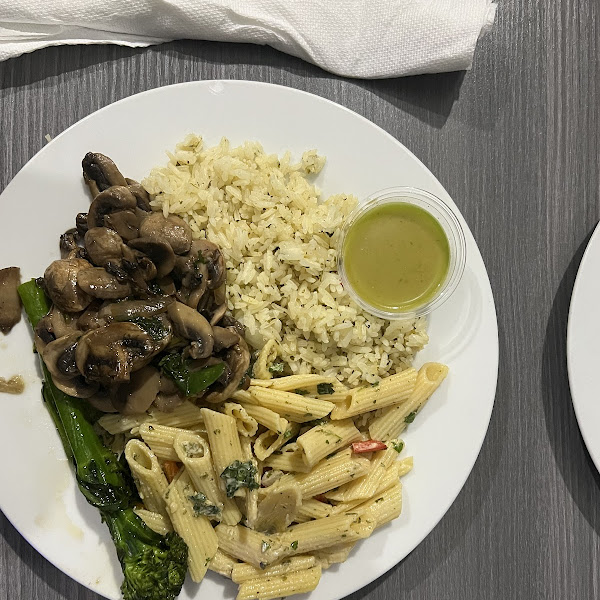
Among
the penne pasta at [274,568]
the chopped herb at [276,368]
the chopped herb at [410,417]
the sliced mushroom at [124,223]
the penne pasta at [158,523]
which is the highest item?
the sliced mushroom at [124,223]

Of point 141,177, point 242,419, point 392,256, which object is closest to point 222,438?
point 242,419

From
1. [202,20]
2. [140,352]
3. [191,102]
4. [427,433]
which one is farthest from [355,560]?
[202,20]

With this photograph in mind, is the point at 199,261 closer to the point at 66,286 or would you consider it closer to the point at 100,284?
the point at 100,284

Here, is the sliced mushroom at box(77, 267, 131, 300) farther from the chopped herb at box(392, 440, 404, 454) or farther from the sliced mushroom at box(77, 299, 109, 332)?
the chopped herb at box(392, 440, 404, 454)

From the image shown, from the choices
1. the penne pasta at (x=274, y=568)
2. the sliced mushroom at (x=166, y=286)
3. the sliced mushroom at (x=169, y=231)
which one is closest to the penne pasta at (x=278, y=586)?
the penne pasta at (x=274, y=568)

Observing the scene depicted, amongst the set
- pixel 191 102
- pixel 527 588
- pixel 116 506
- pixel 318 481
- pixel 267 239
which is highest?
pixel 191 102

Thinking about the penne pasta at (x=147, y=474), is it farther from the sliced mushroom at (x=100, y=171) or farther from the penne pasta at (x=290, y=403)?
the sliced mushroom at (x=100, y=171)

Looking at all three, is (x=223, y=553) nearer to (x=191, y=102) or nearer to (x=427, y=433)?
(x=427, y=433)
